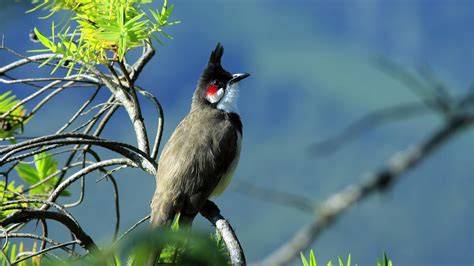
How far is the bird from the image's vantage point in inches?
125

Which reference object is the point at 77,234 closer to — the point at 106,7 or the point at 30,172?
the point at 106,7

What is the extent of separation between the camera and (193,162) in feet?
11.2

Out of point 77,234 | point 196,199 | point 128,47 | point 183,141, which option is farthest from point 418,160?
point 183,141

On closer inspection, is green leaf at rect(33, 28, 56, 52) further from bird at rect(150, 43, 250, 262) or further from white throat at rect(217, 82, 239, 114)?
white throat at rect(217, 82, 239, 114)

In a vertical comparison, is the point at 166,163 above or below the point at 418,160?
above

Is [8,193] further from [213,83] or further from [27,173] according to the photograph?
[213,83]

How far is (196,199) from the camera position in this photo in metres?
3.21

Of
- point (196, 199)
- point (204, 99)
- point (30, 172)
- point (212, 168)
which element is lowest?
point (196, 199)

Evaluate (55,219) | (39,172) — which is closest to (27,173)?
(39,172)

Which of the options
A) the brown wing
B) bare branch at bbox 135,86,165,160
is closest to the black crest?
the brown wing

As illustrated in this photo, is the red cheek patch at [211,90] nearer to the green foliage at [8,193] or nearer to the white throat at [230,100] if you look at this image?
the white throat at [230,100]

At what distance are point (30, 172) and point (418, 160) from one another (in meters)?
3.43

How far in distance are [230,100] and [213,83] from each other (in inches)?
5.5

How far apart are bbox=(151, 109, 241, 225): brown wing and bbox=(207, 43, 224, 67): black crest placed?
295 millimetres
